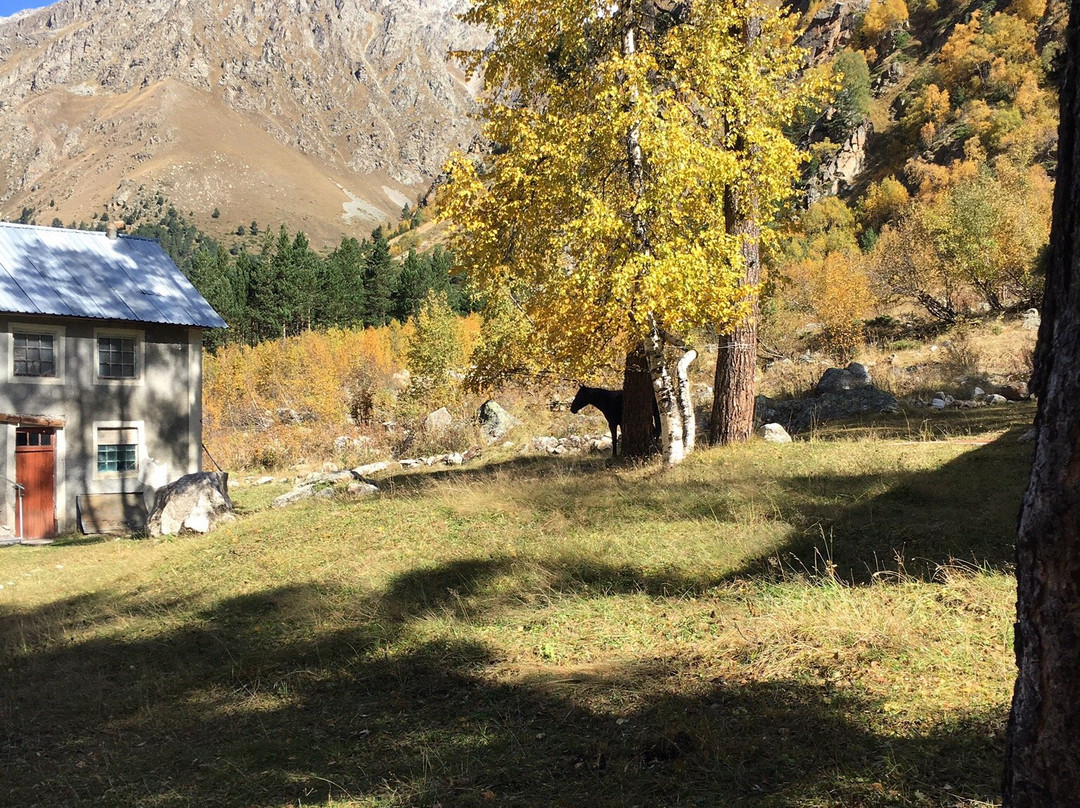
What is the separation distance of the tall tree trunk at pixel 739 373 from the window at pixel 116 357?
17755 mm

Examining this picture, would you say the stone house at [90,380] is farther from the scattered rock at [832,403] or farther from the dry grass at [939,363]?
the dry grass at [939,363]

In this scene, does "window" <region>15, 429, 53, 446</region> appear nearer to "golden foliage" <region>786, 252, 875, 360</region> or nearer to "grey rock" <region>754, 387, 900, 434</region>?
"grey rock" <region>754, 387, 900, 434</region>

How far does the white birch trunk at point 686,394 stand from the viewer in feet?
41.8

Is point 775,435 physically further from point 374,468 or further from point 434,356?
point 434,356

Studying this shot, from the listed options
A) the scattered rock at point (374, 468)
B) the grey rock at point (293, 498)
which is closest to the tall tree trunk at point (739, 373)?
the grey rock at point (293, 498)

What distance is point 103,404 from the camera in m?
22.2

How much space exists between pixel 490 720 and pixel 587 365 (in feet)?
26.7

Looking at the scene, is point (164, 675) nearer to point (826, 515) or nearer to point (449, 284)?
point (826, 515)

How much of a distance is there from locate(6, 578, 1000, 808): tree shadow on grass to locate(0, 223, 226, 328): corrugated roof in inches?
640

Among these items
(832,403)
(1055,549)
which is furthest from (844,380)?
(1055,549)

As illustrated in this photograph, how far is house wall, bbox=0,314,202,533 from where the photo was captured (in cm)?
2078

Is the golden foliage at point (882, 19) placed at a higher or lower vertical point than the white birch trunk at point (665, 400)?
higher

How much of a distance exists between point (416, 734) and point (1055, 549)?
4185 mm

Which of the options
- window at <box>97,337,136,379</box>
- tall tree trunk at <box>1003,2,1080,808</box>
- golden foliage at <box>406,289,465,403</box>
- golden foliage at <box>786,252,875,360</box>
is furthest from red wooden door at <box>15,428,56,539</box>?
golden foliage at <box>786,252,875,360</box>
